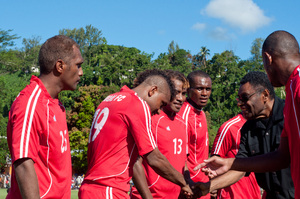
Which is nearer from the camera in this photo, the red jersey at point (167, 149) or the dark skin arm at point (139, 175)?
the dark skin arm at point (139, 175)

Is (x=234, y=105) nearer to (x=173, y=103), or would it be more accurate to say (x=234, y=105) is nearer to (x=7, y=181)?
(x=7, y=181)

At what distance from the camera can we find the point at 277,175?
552 cm

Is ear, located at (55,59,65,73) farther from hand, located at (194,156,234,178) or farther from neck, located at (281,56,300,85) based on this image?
neck, located at (281,56,300,85)

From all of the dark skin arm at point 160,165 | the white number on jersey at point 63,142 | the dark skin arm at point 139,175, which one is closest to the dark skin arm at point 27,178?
the white number on jersey at point 63,142

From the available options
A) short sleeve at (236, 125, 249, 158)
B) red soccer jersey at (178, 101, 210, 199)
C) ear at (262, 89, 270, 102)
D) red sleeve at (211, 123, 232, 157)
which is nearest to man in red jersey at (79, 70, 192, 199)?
short sleeve at (236, 125, 249, 158)

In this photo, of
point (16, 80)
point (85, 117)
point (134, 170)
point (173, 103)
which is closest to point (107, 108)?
point (134, 170)

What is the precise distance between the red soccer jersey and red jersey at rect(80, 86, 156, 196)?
3.96m

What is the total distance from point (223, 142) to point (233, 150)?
1.14ft

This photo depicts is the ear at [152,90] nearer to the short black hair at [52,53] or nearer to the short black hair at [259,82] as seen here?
the short black hair at [52,53]

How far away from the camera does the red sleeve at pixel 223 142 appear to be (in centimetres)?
793

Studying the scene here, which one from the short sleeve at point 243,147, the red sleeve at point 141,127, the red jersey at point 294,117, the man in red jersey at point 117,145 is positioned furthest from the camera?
the short sleeve at point 243,147

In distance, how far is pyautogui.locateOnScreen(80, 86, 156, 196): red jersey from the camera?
16.4 feet

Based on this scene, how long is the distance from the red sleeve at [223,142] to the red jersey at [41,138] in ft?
12.3

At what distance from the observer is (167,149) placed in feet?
24.6
